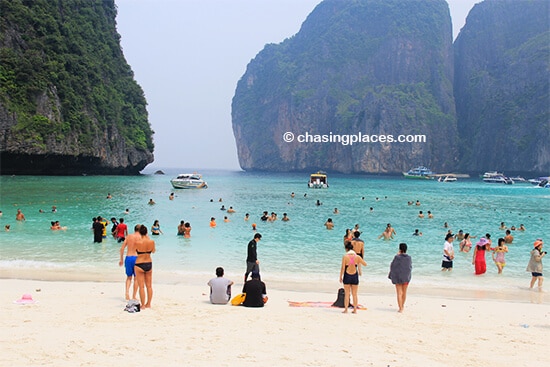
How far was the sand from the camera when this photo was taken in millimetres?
7145

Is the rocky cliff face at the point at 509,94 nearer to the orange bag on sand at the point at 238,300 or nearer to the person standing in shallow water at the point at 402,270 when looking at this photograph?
the person standing in shallow water at the point at 402,270

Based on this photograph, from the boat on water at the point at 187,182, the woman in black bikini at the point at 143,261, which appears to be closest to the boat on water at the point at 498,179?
the boat on water at the point at 187,182

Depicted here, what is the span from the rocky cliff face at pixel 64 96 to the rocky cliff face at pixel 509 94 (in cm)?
12419

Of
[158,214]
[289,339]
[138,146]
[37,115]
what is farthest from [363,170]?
[289,339]

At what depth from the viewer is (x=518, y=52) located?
17688cm

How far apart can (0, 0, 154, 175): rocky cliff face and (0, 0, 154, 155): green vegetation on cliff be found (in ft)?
0.38

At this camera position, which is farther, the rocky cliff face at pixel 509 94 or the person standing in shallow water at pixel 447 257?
the rocky cliff face at pixel 509 94

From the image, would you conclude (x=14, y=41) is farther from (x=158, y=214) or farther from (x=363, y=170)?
(x=363, y=170)

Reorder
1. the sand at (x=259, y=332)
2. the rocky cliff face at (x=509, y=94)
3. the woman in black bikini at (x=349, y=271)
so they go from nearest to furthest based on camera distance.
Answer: the sand at (x=259, y=332) < the woman in black bikini at (x=349, y=271) < the rocky cliff face at (x=509, y=94)

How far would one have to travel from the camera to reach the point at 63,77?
67.3 m

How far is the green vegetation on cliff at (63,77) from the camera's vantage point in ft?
193

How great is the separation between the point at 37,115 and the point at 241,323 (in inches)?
2345

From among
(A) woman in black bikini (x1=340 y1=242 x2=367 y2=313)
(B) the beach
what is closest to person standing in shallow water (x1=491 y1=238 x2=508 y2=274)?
(B) the beach

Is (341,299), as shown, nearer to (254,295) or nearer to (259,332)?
(254,295)
